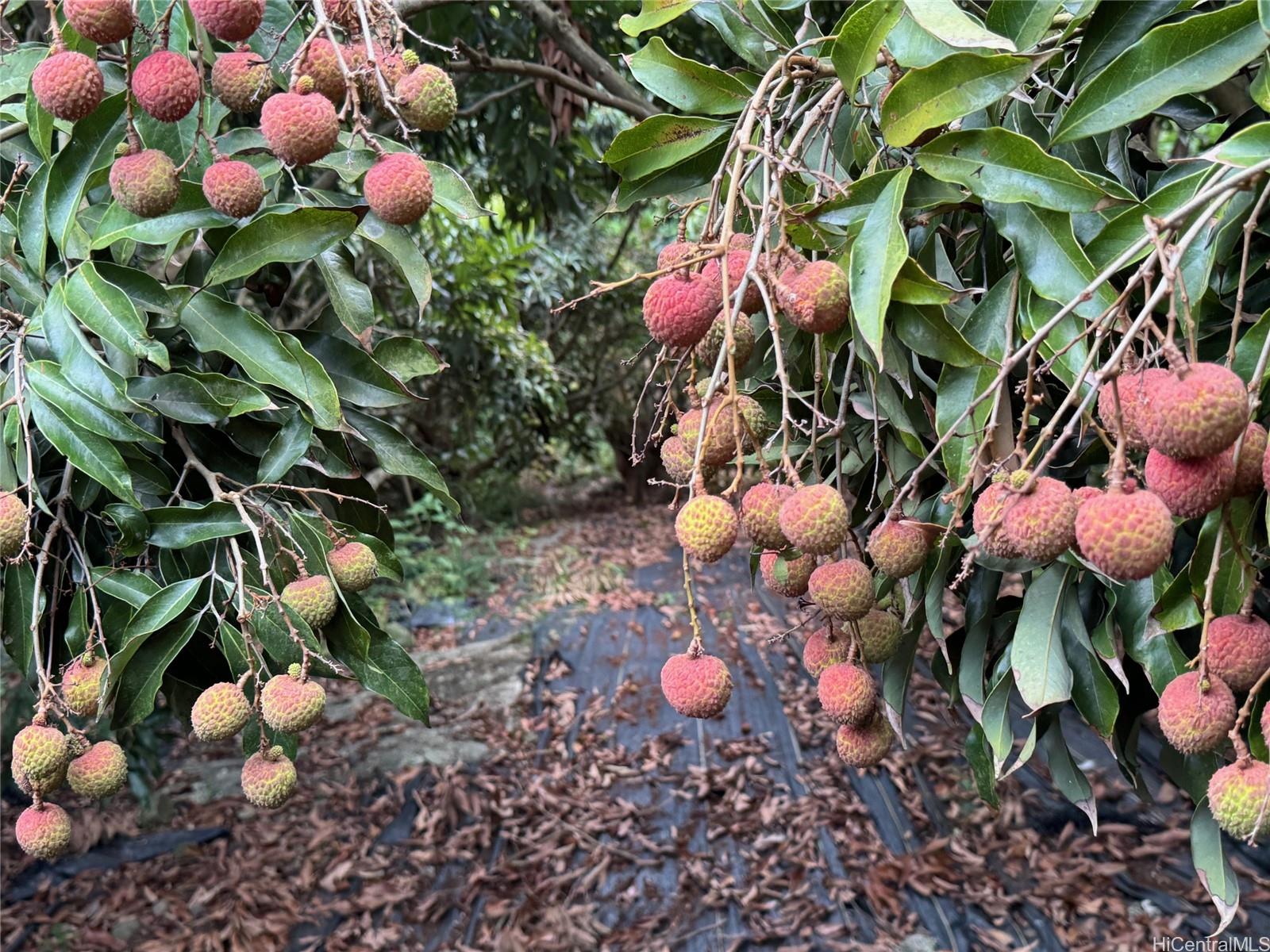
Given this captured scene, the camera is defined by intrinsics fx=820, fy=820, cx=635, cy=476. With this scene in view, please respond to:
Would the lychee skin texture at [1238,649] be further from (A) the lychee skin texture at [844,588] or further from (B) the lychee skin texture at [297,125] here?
(B) the lychee skin texture at [297,125]

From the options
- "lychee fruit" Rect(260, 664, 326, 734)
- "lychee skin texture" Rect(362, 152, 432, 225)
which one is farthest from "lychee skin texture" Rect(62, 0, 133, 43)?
"lychee fruit" Rect(260, 664, 326, 734)

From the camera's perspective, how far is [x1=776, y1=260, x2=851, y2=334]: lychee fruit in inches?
22.5

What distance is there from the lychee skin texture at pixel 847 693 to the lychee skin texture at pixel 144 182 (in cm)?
75

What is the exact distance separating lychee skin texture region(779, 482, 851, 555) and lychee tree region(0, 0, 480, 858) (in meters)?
0.46

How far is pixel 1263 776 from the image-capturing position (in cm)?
52

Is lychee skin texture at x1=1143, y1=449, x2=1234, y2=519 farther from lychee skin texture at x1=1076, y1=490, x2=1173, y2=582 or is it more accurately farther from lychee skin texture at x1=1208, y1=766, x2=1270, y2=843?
lychee skin texture at x1=1208, y1=766, x2=1270, y2=843

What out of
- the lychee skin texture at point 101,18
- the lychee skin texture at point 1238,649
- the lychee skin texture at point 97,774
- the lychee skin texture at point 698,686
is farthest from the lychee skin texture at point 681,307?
the lychee skin texture at point 97,774

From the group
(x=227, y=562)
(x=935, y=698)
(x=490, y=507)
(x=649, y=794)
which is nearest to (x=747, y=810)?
(x=649, y=794)

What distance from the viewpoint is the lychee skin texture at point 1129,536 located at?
46 cm

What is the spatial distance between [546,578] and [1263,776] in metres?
5.02

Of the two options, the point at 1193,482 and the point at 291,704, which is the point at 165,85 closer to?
the point at 291,704

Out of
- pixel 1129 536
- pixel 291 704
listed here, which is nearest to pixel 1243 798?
pixel 1129 536

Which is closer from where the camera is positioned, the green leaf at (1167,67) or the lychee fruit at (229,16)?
the green leaf at (1167,67)

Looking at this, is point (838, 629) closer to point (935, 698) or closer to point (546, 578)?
point (935, 698)
